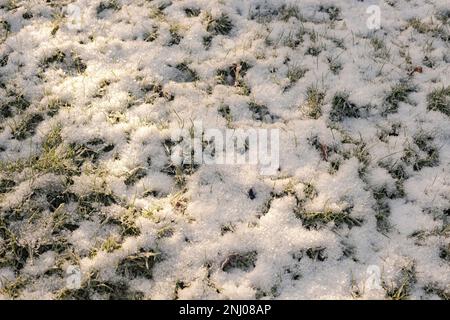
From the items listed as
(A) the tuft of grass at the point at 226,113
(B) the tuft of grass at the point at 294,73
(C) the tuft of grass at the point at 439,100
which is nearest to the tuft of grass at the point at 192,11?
(B) the tuft of grass at the point at 294,73

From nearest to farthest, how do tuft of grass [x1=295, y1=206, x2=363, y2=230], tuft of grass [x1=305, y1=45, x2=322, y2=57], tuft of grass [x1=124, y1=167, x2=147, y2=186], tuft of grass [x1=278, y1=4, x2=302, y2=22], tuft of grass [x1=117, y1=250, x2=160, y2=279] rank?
1. tuft of grass [x1=117, y1=250, x2=160, y2=279]
2. tuft of grass [x1=295, y1=206, x2=363, y2=230]
3. tuft of grass [x1=124, y1=167, x2=147, y2=186]
4. tuft of grass [x1=305, y1=45, x2=322, y2=57]
5. tuft of grass [x1=278, y1=4, x2=302, y2=22]

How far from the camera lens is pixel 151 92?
11.9 feet

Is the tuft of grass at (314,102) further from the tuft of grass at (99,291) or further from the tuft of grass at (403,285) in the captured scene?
the tuft of grass at (99,291)

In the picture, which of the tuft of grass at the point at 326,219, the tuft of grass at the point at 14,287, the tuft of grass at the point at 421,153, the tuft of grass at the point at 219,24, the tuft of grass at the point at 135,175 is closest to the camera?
the tuft of grass at the point at 14,287

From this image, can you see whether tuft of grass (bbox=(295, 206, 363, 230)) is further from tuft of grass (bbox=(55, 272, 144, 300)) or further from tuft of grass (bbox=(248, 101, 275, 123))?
tuft of grass (bbox=(55, 272, 144, 300))

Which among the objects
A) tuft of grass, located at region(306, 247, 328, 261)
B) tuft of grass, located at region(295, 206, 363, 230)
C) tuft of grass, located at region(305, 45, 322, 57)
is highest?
tuft of grass, located at region(305, 45, 322, 57)

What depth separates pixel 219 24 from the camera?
13.4ft

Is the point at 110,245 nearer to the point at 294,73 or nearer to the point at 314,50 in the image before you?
the point at 294,73

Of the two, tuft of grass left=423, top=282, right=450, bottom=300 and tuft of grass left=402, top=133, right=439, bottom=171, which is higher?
tuft of grass left=402, top=133, right=439, bottom=171

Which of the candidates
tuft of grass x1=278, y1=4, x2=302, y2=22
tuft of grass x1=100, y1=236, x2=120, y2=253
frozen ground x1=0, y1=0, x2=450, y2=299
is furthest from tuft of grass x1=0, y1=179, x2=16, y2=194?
tuft of grass x1=278, y1=4, x2=302, y2=22

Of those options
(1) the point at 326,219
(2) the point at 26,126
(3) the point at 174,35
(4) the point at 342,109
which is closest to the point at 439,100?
(4) the point at 342,109

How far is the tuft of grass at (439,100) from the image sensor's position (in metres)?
3.53

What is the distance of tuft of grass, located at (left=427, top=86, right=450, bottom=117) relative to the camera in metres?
3.53
